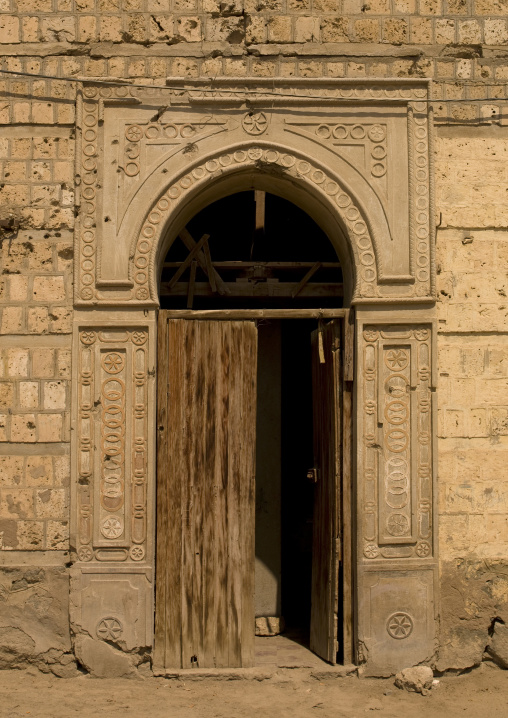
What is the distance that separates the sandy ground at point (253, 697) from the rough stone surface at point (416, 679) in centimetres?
4

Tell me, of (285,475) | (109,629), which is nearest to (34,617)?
(109,629)

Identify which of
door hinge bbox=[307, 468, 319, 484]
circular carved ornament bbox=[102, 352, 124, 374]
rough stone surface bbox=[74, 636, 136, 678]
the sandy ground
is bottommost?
the sandy ground

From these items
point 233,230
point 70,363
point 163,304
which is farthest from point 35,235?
point 233,230

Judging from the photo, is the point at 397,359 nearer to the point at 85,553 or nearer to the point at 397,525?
the point at 397,525

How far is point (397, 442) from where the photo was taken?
4.98m

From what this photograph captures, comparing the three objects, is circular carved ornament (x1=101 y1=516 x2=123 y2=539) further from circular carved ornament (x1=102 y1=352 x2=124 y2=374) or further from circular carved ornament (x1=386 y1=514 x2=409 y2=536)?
circular carved ornament (x1=386 y1=514 x2=409 y2=536)

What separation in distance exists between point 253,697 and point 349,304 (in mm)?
2744

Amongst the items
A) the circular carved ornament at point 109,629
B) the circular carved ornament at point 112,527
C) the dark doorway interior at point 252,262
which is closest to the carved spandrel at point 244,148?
the dark doorway interior at point 252,262

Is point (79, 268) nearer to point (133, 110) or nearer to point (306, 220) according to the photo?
point (133, 110)

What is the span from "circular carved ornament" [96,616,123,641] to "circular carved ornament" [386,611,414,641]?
1.83 meters

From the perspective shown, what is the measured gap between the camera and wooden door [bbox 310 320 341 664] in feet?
16.8

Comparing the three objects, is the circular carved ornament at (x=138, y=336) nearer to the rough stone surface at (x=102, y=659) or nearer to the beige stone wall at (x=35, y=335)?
the beige stone wall at (x=35, y=335)

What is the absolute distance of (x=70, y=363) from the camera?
4.97 metres

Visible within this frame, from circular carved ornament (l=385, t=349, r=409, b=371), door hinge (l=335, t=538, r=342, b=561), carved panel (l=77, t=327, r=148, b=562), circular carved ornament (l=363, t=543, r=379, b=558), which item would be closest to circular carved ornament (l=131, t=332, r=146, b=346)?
carved panel (l=77, t=327, r=148, b=562)
